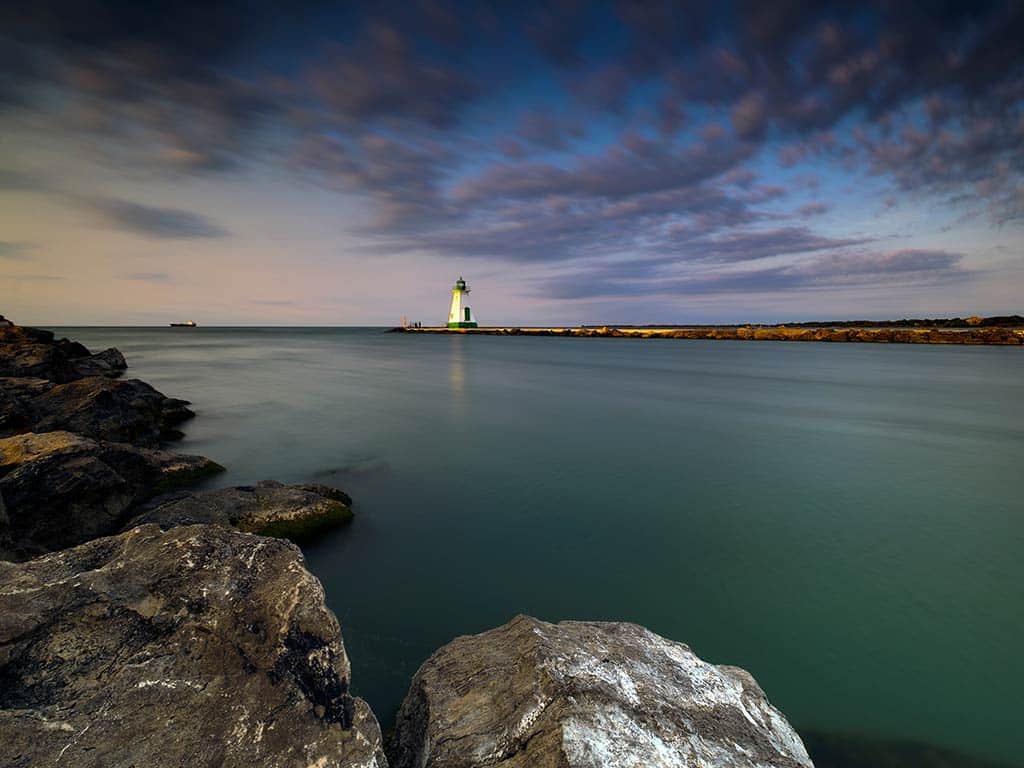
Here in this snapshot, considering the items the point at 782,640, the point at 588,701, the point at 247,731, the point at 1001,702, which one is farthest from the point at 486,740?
the point at 1001,702

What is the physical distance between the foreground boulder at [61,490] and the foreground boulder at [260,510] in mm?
431

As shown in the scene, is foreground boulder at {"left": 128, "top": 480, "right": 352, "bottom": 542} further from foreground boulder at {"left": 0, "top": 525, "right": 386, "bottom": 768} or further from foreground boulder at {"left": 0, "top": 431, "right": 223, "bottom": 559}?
foreground boulder at {"left": 0, "top": 525, "right": 386, "bottom": 768}

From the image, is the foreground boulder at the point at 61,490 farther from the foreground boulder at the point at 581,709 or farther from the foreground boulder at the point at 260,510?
the foreground boulder at the point at 581,709

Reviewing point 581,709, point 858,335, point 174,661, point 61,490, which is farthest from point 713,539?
point 858,335

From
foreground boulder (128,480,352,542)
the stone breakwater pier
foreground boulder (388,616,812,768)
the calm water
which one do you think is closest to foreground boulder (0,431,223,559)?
foreground boulder (128,480,352,542)

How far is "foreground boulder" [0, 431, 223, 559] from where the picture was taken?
593 cm

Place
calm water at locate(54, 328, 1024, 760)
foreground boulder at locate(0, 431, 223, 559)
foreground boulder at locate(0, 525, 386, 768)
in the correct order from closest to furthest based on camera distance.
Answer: foreground boulder at locate(0, 525, 386, 768) → calm water at locate(54, 328, 1024, 760) → foreground boulder at locate(0, 431, 223, 559)

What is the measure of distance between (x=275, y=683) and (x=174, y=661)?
535mm

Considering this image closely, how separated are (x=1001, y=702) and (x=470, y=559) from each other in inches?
249

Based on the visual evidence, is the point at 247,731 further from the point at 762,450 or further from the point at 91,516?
the point at 762,450

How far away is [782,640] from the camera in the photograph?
5.72 m

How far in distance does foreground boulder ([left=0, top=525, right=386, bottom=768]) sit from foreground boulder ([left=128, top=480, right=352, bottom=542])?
153 inches

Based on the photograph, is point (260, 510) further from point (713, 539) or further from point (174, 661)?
point (713, 539)

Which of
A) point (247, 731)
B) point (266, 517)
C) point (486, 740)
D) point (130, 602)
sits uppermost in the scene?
point (130, 602)
